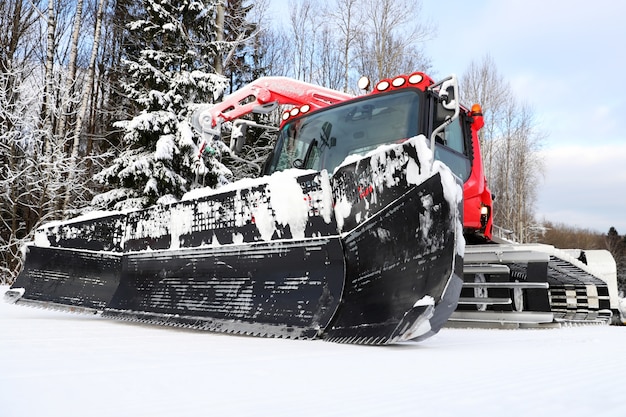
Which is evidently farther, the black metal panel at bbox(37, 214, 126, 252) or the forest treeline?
the forest treeline

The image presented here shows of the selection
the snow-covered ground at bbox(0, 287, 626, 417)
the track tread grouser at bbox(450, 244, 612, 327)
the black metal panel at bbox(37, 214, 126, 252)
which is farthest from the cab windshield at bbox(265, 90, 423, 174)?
the snow-covered ground at bbox(0, 287, 626, 417)

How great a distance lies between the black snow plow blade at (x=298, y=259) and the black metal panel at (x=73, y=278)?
0.01 meters

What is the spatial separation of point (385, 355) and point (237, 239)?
1.34 metres

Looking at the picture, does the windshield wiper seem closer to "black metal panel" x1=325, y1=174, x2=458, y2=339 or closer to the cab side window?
the cab side window

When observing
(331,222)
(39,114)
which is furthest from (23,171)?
(331,222)

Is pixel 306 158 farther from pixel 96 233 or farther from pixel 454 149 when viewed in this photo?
pixel 96 233

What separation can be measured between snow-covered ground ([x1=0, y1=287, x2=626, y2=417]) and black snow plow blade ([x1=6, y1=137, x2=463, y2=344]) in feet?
0.74

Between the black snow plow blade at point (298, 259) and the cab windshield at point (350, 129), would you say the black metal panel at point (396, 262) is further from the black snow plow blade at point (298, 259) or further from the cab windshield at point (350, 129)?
the cab windshield at point (350, 129)

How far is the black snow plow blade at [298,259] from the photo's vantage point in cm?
250

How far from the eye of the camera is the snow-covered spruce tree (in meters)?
Answer: 10.8

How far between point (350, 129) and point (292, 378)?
9.07 feet

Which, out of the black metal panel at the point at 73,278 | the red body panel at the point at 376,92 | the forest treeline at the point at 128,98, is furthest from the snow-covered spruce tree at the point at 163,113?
the black metal panel at the point at 73,278

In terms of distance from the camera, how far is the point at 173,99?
1160cm

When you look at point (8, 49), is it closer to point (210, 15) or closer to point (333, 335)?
point (210, 15)
